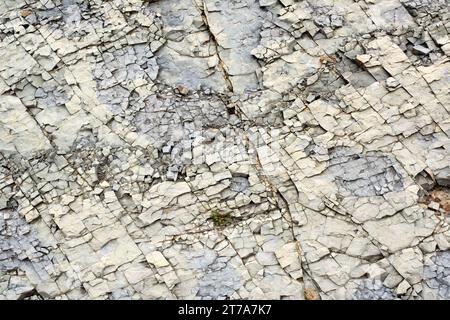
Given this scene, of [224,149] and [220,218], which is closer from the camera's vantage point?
[220,218]

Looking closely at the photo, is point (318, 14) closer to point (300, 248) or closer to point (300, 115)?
point (300, 115)

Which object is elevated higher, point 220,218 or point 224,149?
point 224,149

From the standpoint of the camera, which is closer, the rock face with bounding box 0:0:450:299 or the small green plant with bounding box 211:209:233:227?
the rock face with bounding box 0:0:450:299

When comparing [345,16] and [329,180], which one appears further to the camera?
[345,16]

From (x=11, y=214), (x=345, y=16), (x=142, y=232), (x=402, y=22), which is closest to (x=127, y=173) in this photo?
(x=142, y=232)
